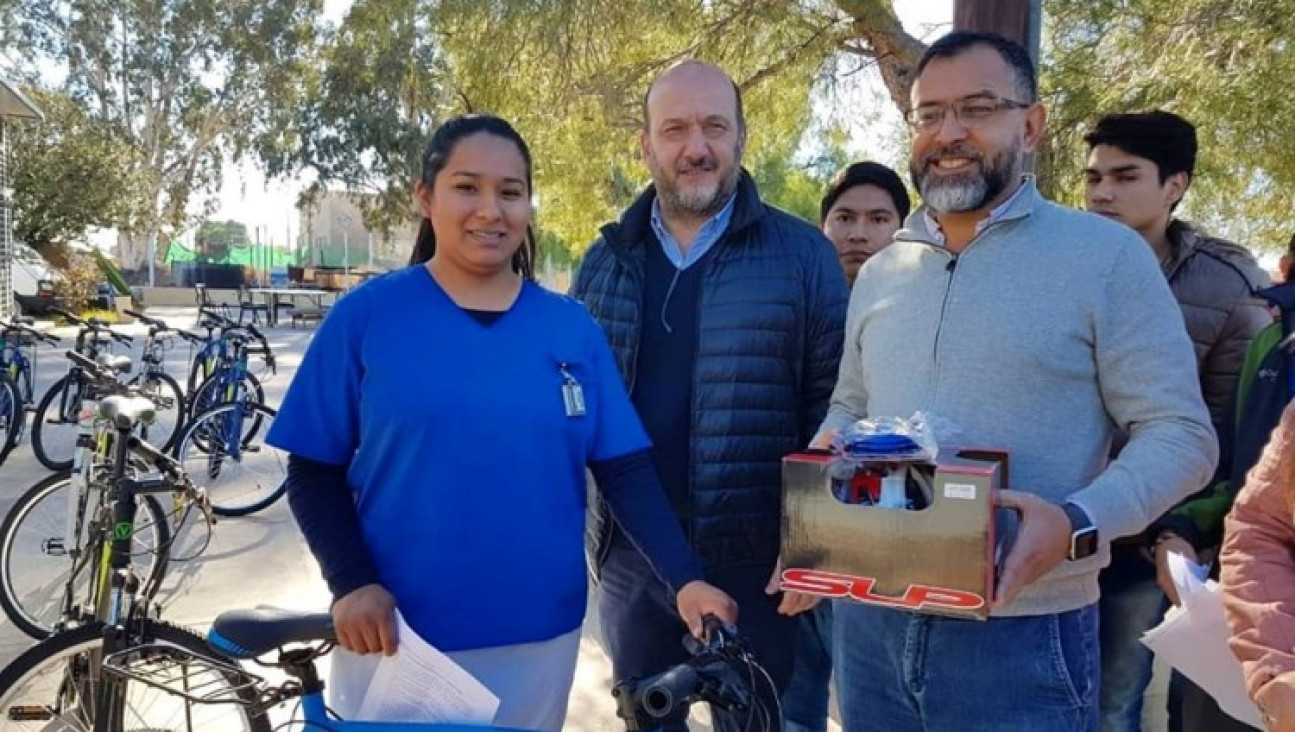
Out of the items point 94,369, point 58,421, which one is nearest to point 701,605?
point 94,369

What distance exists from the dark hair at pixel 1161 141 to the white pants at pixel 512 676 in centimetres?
206

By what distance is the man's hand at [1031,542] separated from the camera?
4.60 feet

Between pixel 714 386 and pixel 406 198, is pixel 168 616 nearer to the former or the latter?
pixel 714 386

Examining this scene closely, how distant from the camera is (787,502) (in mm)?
1507

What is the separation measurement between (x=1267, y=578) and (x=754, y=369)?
1075mm

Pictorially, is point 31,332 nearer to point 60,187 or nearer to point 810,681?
point 810,681

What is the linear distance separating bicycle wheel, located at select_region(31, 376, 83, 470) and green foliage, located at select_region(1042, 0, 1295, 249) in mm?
6550

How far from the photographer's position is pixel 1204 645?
1.56 meters

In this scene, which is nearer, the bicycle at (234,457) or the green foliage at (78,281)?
the bicycle at (234,457)

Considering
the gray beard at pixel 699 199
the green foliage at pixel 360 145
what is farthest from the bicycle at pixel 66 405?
the green foliage at pixel 360 145

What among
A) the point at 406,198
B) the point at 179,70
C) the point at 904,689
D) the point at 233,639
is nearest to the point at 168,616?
the point at 233,639

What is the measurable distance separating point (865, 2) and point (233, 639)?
15.7 feet

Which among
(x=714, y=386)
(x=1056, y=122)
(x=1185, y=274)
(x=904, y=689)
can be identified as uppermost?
(x=1056, y=122)

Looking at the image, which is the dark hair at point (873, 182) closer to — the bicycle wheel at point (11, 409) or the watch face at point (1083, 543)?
the watch face at point (1083, 543)
